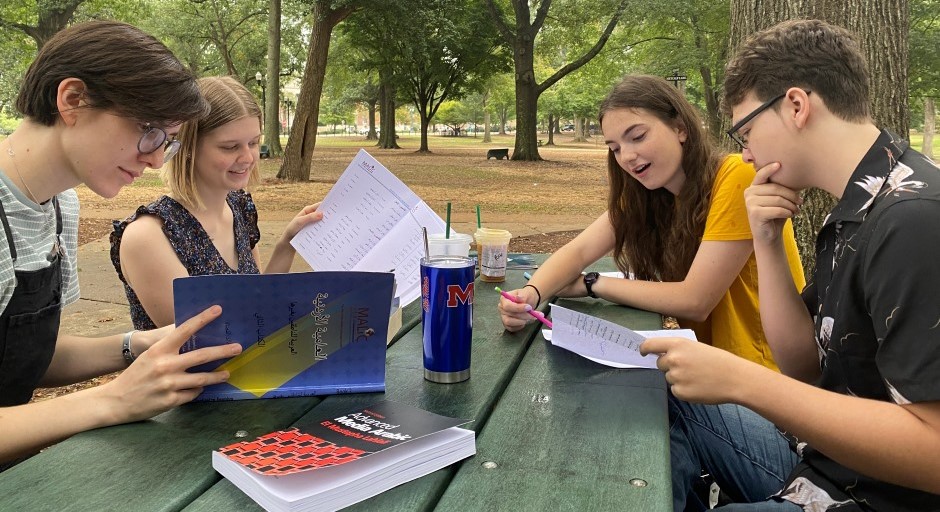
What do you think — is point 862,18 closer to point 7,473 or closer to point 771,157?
point 771,157

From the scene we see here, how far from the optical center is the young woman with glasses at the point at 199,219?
76.9 inches

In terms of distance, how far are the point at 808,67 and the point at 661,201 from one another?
108cm

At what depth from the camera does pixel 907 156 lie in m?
1.29

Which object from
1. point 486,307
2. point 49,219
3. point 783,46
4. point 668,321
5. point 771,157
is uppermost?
point 783,46

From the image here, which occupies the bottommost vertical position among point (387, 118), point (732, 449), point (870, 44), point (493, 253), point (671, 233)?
point (732, 449)

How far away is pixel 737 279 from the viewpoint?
7.23 ft

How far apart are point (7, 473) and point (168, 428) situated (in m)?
0.24

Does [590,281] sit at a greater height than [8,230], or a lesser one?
lesser

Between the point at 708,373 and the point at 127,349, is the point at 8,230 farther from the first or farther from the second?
the point at 708,373

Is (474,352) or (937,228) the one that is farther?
(474,352)

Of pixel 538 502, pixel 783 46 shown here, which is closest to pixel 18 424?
pixel 538 502

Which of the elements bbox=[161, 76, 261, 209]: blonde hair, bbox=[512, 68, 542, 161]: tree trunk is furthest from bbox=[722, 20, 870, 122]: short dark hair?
bbox=[512, 68, 542, 161]: tree trunk

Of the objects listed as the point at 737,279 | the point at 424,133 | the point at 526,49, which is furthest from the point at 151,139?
the point at 424,133

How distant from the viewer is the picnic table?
992 mm
